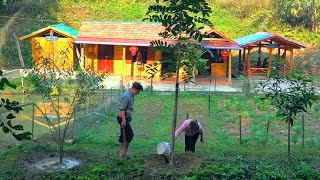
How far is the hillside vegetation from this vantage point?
3228 centimetres

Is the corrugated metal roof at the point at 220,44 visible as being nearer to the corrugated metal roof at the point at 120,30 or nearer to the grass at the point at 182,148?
the corrugated metal roof at the point at 120,30

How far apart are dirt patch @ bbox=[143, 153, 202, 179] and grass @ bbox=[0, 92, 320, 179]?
2cm

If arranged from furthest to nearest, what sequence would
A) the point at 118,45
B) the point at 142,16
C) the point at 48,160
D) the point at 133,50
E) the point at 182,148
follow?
the point at 142,16, the point at 118,45, the point at 133,50, the point at 182,148, the point at 48,160

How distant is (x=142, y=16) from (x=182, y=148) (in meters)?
27.1

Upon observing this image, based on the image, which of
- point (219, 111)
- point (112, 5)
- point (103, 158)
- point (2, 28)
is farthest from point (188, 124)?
point (112, 5)

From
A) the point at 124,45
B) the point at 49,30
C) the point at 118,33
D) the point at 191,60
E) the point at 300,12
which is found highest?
the point at 300,12

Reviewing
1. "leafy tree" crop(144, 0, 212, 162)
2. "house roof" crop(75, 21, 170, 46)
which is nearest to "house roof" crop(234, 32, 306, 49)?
"house roof" crop(75, 21, 170, 46)

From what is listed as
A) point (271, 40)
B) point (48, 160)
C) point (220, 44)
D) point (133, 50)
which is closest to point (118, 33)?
point (133, 50)

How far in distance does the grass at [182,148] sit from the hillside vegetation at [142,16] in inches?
647

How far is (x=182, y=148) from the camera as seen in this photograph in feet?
31.8

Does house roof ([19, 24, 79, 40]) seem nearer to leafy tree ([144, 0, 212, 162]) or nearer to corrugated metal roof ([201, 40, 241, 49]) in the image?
corrugated metal roof ([201, 40, 241, 49])

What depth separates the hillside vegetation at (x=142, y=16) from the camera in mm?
32281

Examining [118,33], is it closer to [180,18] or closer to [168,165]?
[168,165]

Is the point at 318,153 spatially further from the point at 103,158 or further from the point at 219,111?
the point at 219,111
